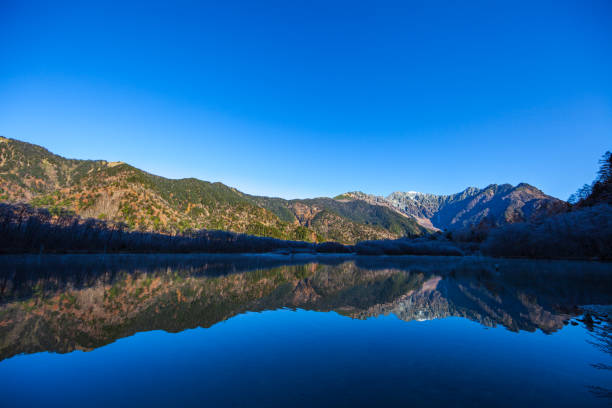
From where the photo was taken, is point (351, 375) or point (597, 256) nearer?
point (351, 375)

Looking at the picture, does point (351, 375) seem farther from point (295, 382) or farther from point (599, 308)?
point (599, 308)

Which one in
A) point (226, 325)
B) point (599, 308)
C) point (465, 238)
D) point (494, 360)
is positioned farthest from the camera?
point (465, 238)

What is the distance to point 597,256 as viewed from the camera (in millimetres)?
40344

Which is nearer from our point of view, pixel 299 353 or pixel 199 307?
pixel 299 353

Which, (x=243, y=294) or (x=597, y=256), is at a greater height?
(x=597, y=256)

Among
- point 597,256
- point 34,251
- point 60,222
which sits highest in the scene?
point 597,256

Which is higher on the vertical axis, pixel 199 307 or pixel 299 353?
pixel 299 353

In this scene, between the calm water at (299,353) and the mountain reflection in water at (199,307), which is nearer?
the calm water at (299,353)

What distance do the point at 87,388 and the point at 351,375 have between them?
13.4 feet

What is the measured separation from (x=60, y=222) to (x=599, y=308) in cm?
9946

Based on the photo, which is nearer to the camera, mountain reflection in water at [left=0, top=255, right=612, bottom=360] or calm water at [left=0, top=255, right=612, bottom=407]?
calm water at [left=0, top=255, right=612, bottom=407]

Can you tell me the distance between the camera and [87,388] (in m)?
4.18

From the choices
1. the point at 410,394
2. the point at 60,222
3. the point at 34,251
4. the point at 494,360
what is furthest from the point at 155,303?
the point at 60,222

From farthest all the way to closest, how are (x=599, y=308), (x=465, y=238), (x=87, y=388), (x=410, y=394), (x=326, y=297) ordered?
(x=465, y=238) → (x=326, y=297) → (x=599, y=308) → (x=87, y=388) → (x=410, y=394)
